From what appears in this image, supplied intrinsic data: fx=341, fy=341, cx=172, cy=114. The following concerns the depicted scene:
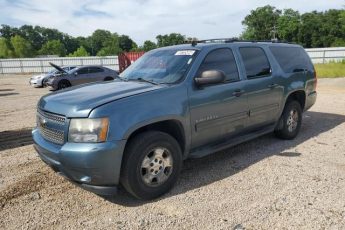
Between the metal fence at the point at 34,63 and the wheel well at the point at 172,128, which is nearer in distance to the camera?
the wheel well at the point at 172,128

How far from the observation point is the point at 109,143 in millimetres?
3533

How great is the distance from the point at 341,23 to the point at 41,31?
341 ft

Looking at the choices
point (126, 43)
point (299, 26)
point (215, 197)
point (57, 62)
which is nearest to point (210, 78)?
point (215, 197)

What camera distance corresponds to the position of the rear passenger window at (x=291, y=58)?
6.16 meters

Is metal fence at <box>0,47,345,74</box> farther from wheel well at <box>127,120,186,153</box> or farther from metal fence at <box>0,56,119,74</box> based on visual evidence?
wheel well at <box>127,120,186,153</box>

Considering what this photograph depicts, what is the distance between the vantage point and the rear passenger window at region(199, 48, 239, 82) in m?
4.70

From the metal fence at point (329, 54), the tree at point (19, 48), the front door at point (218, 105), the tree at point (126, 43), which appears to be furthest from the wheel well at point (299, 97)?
the tree at point (126, 43)

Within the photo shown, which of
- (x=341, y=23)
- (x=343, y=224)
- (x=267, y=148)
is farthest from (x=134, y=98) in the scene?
(x=341, y=23)

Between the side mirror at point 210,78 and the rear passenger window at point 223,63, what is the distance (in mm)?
252

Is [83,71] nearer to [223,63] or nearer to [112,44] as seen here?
[223,63]

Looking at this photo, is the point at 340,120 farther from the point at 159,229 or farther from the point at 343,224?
the point at 159,229

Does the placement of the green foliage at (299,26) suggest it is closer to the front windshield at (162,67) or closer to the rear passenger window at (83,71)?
the rear passenger window at (83,71)

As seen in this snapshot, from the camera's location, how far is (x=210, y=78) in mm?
4293

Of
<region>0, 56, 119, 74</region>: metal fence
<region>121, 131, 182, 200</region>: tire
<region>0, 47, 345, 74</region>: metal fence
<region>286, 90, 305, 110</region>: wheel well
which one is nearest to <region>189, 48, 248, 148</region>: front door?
<region>121, 131, 182, 200</region>: tire
